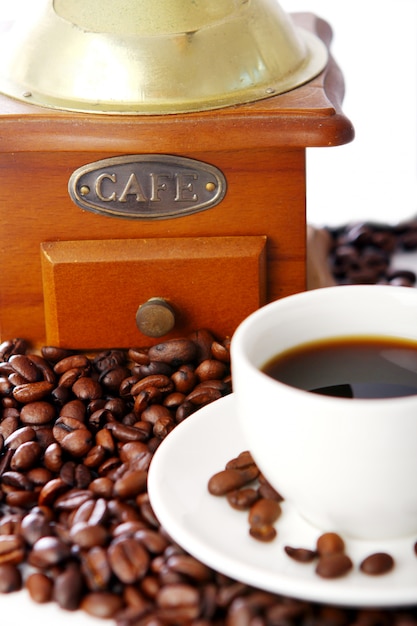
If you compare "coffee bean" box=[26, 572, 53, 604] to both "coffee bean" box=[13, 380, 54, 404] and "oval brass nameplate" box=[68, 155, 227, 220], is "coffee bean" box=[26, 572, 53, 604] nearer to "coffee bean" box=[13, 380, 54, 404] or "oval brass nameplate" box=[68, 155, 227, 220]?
"coffee bean" box=[13, 380, 54, 404]

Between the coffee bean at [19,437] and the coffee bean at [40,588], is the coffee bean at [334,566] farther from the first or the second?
the coffee bean at [19,437]

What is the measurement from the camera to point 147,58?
3.67 ft

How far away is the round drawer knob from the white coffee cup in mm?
261

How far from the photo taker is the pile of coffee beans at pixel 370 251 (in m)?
1.43

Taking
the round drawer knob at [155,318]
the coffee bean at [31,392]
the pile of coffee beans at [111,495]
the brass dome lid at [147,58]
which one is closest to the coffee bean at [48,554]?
the pile of coffee beans at [111,495]

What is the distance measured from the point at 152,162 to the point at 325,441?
45 cm

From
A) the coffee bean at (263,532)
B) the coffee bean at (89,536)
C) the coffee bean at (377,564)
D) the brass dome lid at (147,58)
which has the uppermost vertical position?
the brass dome lid at (147,58)

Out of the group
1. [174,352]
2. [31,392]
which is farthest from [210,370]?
[31,392]

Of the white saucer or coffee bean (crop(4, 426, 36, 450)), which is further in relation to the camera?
coffee bean (crop(4, 426, 36, 450))

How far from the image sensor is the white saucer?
78cm

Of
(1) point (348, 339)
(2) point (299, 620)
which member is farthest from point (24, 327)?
(2) point (299, 620)

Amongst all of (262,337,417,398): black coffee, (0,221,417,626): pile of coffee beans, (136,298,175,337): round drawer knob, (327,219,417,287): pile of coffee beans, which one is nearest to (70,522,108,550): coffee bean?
(0,221,417,626): pile of coffee beans

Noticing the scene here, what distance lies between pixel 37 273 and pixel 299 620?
1.87 feet

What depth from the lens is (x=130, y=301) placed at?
47.2 inches
